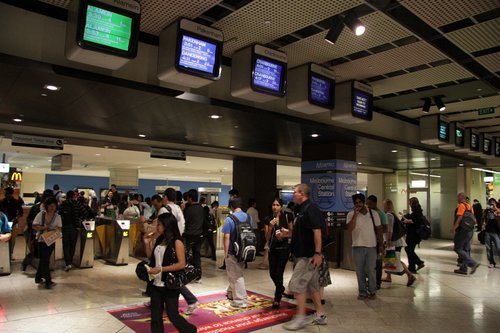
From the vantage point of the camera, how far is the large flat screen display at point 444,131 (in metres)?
9.23

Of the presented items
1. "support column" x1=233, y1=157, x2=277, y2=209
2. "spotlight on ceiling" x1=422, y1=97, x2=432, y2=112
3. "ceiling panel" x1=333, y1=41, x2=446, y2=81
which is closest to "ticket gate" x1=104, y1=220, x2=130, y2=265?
"support column" x1=233, y1=157, x2=277, y2=209

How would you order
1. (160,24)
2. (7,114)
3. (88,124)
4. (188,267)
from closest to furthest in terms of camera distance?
(188,267), (160,24), (7,114), (88,124)

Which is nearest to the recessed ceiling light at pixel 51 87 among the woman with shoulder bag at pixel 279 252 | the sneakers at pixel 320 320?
the woman with shoulder bag at pixel 279 252

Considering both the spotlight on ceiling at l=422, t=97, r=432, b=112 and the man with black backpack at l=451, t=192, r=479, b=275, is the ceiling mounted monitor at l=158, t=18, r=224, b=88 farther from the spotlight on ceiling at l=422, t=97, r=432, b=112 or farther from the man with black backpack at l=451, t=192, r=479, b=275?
the man with black backpack at l=451, t=192, r=479, b=275

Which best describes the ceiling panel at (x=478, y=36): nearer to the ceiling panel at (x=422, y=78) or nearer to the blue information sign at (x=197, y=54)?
the ceiling panel at (x=422, y=78)

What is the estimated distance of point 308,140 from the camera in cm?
905

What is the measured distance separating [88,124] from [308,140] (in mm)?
4665

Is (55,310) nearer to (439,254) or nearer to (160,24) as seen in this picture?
(160,24)

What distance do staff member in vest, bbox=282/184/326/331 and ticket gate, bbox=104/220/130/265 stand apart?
506 centimetres

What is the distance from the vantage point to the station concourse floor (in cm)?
470

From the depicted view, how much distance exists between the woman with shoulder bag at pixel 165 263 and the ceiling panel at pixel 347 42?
3221mm

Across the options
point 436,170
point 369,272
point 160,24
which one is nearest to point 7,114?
point 160,24

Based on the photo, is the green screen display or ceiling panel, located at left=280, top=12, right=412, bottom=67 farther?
ceiling panel, located at left=280, top=12, right=412, bottom=67

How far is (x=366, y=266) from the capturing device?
237 inches
